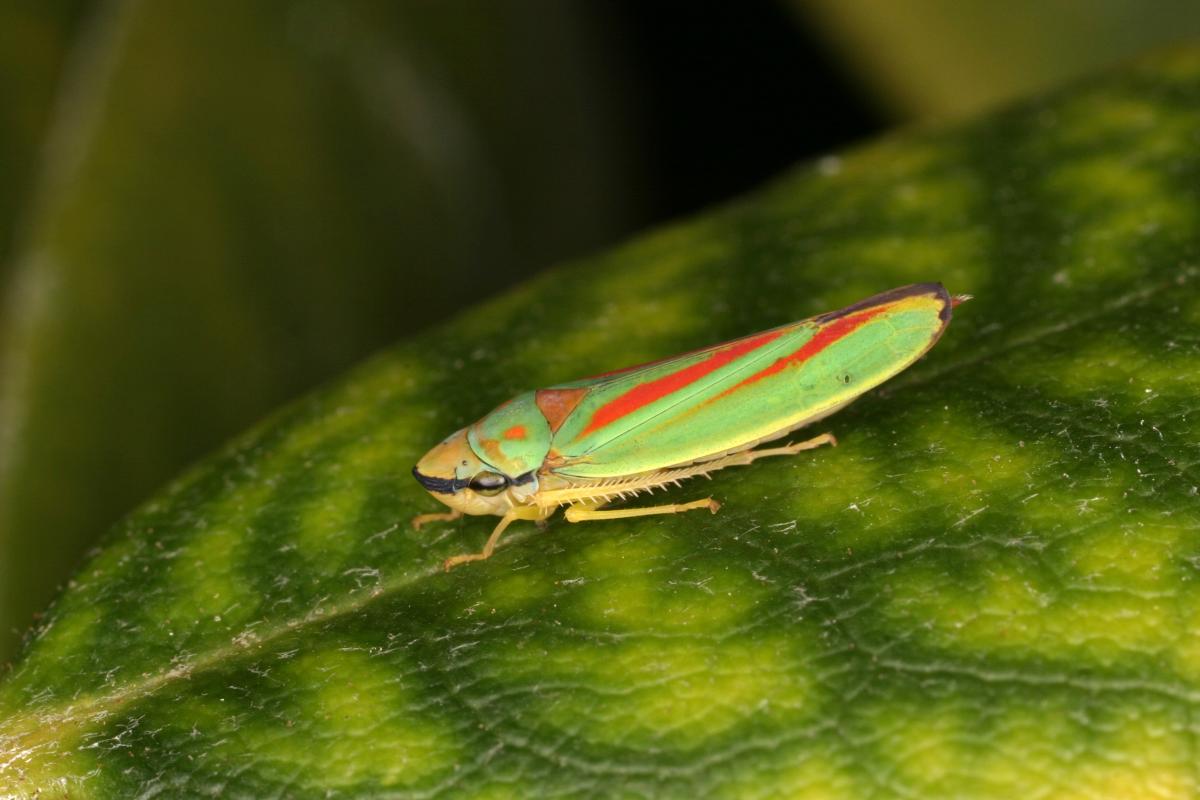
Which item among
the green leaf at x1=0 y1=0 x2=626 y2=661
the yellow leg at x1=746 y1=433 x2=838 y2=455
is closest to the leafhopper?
the yellow leg at x1=746 y1=433 x2=838 y2=455

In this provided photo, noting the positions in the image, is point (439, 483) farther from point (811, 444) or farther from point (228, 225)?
point (228, 225)

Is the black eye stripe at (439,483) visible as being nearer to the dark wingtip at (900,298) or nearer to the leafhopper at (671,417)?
the leafhopper at (671,417)

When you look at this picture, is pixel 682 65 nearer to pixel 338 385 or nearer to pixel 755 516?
pixel 338 385

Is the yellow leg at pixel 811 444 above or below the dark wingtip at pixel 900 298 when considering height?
below

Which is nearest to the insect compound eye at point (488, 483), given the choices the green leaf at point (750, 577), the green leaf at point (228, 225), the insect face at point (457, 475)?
the insect face at point (457, 475)

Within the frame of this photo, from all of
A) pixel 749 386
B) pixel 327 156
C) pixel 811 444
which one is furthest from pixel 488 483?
pixel 327 156

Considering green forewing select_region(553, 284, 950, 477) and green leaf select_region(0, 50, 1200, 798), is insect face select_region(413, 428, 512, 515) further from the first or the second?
green forewing select_region(553, 284, 950, 477)

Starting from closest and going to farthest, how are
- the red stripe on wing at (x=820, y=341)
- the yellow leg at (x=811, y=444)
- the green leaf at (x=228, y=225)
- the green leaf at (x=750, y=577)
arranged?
the green leaf at (x=750, y=577) < the yellow leg at (x=811, y=444) < the red stripe on wing at (x=820, y=341) < the green leaf at (x=228, y=225)

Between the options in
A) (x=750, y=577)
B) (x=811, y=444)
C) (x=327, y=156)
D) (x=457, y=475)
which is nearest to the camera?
(x=750, y=577)
